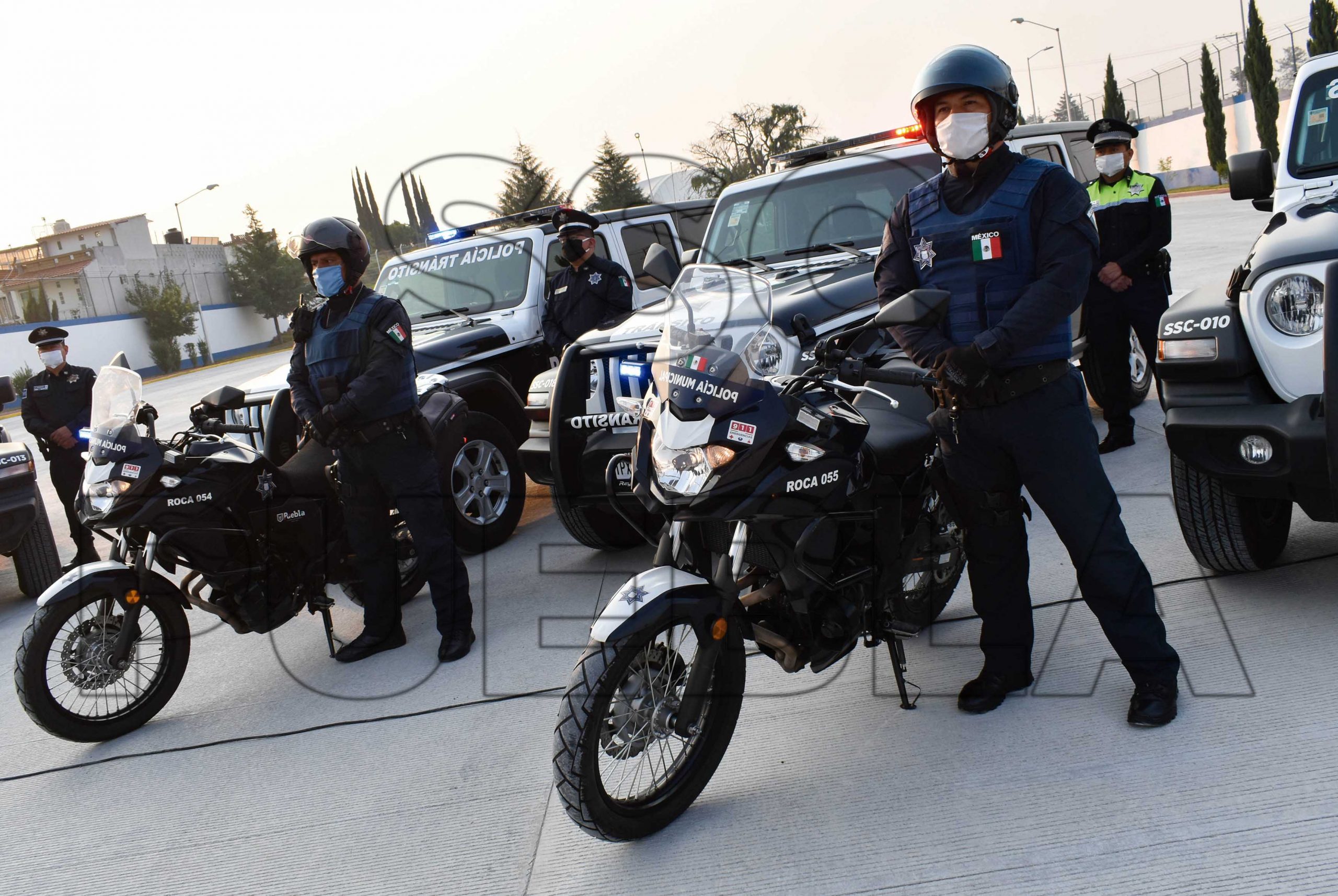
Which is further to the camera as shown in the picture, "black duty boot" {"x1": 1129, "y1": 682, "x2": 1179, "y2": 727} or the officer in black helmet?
the officer in black helmet

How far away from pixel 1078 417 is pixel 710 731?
147 cm

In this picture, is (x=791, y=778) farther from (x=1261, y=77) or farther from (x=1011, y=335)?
(x=1261, y=77)

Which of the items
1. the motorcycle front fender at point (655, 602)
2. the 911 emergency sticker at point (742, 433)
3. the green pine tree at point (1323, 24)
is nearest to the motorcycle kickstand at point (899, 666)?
the motorcycle front fender at point (655, 602)

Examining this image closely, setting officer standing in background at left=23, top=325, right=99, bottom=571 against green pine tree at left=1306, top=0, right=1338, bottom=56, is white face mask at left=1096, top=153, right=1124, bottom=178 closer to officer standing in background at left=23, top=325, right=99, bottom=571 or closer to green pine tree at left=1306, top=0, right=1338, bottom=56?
officer standing in background at left=23, top=325, right=99, bottom=571

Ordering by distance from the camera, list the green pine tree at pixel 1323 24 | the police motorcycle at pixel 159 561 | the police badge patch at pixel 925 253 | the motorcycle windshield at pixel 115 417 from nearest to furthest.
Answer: the police badge patch at pixel 925 253
the police motorcycle at pixel 159 561
the motorcycle windshield at pixel 115 417
the green pine tree at pixel 1323 24

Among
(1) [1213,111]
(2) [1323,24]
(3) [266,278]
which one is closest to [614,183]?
(2) [1323,24]

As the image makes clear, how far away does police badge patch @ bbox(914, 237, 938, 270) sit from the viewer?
3.26 m

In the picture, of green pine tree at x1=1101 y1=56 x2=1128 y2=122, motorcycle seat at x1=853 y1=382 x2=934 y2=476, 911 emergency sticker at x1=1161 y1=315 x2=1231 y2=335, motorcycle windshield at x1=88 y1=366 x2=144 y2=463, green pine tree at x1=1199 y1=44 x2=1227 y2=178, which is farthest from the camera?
green pine tree at x1=1101 y1=56 x2=1128 y2=122

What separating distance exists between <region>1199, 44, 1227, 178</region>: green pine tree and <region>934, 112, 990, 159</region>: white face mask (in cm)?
4179

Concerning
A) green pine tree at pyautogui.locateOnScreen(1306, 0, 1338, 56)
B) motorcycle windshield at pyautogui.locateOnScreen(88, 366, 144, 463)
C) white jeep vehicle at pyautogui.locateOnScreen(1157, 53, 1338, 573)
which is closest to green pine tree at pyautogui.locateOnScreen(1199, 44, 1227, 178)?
green pine tree at pyautogui.locateOnScreen(1306, 0, 1338, 56)

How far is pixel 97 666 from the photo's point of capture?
4250 mm

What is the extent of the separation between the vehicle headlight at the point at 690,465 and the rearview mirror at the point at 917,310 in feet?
1.82

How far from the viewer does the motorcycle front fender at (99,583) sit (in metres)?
4.15

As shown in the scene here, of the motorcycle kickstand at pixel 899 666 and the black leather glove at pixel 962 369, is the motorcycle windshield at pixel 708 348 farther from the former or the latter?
the motorcycle kickstand at pixel 899 666
